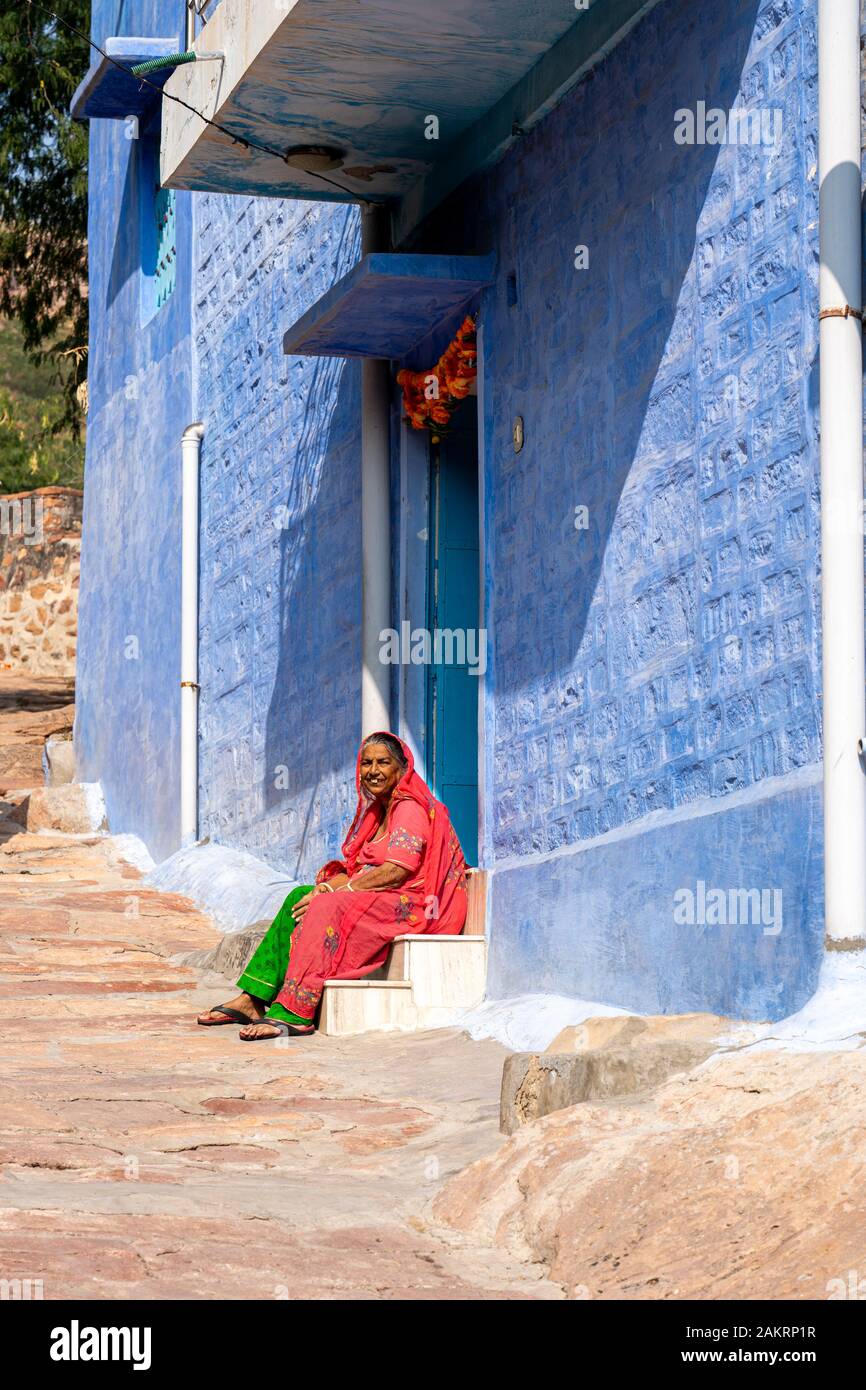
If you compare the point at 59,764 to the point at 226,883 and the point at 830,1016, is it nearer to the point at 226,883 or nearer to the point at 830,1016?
the point at 226,883

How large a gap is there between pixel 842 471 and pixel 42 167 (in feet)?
51.1

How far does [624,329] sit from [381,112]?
1737mm

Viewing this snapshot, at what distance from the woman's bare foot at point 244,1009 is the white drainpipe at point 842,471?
264 centimetres

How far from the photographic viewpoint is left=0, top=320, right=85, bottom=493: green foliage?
27656 millimetres

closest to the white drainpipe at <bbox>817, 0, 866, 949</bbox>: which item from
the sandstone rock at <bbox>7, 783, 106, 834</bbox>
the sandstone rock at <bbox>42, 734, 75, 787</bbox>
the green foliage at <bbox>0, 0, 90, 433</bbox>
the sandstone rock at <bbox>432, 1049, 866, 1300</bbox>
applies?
the sandstone rock at <bbox>432, 1049, 866, 1300</bbox>

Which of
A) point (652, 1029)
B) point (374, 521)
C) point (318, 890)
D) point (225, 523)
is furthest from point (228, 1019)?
point (225, 523)

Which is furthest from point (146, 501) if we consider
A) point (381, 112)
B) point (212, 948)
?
point (381, 112)

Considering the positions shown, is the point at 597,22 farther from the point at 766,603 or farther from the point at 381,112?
the point at 766,603

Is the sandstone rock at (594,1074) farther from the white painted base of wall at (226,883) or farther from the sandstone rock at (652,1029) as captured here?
the white painted base of wall at (226,883)

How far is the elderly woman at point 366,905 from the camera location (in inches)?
281

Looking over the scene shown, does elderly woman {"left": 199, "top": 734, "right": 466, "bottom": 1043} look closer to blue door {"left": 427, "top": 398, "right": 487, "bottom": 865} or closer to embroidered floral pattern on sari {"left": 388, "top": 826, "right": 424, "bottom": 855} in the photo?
embroidered floral pattern on sari {"left": 388, "top": 826, "right": 424, "bottom": 855}

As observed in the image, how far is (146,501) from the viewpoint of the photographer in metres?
13.2

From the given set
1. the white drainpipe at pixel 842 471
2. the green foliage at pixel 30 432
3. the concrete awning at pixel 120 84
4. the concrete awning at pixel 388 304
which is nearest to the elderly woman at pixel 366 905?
the concrete awning at pixel 388 304

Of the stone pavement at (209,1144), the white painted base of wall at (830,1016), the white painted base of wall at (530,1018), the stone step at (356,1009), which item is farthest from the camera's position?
the stone step at (356,1009)
